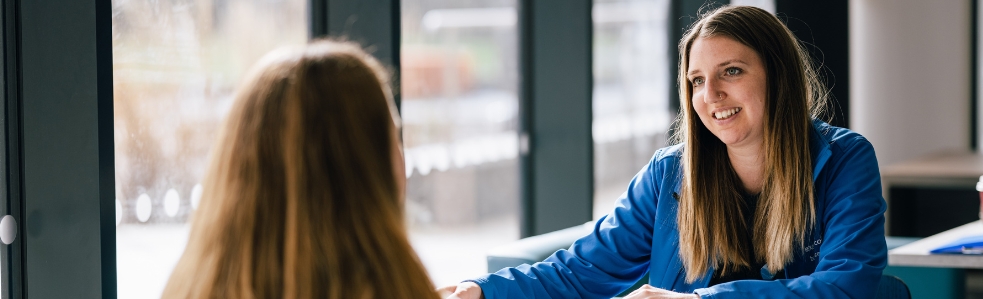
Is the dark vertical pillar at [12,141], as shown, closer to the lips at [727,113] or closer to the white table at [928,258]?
the lips at [727,113]

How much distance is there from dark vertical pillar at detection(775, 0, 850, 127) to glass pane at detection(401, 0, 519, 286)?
1297 millimetres

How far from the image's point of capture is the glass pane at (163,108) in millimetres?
2045

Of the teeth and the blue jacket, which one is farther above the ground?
the teeth

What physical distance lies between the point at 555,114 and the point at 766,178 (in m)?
1.84

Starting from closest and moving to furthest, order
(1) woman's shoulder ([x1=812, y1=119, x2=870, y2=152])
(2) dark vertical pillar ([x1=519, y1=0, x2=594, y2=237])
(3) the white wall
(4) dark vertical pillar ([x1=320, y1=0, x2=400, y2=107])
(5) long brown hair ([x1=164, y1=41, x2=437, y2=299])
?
(5) long brown hair ([x1=164, y1=41, x2=437, y2=299]), (1) woman's shoulder ([x1=812, y1=119, x2=870, y2=152]), (4) dark vertical pillar ([x1=320, y1=0, x2=400, y2=107]), (2) dark vertical pillar ([x1=519, y1=0, x2=594, y2=237]), (3) the white wall

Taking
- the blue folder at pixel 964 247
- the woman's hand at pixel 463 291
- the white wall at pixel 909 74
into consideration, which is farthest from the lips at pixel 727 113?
the white wall at pixel 909 74

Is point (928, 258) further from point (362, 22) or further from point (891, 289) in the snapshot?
point (362, 22)

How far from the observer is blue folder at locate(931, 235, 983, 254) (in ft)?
7.29

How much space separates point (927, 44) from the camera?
551 cm

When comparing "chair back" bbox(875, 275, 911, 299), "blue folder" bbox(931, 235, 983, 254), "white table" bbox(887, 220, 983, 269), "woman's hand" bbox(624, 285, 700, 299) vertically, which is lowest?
"chair back" bbox(875, 275, 911, 299)

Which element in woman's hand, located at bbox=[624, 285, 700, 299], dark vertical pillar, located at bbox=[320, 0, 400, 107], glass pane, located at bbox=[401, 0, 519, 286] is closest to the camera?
woman's hand, located at bbox=[624, 285, 700, 299]

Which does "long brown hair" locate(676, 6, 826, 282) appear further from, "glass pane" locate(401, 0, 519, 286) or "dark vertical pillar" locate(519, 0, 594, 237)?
"dark vertical pillar" locate(519, 0, 594, 237)

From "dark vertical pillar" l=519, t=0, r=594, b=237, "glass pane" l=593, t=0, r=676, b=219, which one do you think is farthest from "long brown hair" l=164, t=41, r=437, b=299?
"glass pane" l=593, t=0, r=676, b=219

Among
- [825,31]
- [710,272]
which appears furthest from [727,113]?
[825,31]
